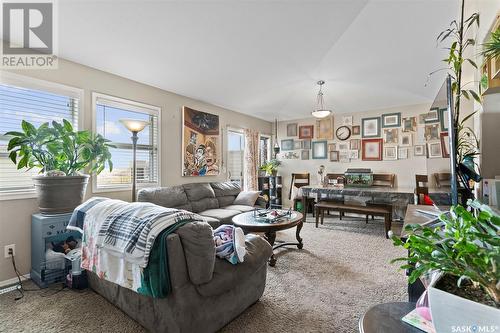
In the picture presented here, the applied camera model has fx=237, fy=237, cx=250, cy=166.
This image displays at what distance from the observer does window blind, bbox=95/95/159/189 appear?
10.5ft

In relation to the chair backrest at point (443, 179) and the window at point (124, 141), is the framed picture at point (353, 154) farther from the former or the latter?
the window at point (124, 141)

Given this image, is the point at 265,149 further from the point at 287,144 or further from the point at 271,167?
the point at 271,167

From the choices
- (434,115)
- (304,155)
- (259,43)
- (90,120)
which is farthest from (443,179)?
(304,155)

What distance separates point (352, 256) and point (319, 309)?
1370 millimetres

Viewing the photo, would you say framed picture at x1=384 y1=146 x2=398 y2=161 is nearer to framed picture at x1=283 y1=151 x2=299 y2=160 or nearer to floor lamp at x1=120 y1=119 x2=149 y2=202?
framed picture at x1=283 y1=151 x2=299 y2=160

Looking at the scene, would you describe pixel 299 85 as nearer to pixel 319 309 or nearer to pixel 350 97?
pixel 350 97

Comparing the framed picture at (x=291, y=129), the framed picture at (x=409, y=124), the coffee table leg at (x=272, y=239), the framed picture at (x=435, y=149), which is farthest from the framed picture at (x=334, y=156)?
the coffee table leg at (x=272, y=239)

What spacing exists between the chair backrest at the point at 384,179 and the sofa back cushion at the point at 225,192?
3087mm

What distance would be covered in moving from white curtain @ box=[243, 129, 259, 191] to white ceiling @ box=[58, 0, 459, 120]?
56.6 inches

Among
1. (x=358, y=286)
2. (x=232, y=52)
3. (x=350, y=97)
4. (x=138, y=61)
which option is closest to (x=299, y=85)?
(x=350, y=97)

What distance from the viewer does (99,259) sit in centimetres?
174

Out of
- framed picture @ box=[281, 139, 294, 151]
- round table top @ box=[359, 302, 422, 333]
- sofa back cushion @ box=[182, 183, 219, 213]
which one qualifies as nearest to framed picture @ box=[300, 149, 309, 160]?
framed picture @ box=[281, 139, 294, 151]

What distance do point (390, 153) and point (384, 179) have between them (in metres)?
0.59

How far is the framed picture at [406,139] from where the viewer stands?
4.98 metres
